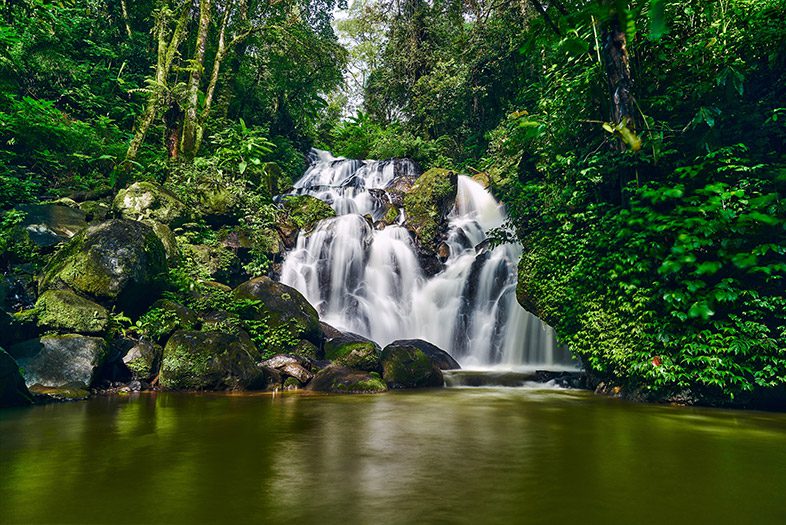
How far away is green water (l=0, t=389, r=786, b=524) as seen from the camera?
8.15ft

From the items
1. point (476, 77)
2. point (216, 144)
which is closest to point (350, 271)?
point (216, 144)

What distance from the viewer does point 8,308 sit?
7.93m

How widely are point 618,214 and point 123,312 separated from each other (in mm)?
9139

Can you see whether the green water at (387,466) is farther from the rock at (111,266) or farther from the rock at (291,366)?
the rock at (111,266)

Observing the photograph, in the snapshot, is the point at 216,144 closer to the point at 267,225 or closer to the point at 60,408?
the point at 267,225

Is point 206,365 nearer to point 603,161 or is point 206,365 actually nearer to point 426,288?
point 603,161

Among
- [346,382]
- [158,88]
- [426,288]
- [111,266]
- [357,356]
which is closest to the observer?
[346,382]

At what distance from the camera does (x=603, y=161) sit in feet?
25.2

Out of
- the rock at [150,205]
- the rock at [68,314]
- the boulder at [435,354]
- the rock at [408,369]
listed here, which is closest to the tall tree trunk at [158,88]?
the rock at [150,205]

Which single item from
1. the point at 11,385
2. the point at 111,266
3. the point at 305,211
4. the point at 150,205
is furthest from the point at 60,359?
the point at 305,211

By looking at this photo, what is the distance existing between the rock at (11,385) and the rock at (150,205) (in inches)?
247

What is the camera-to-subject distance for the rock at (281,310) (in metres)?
10.2

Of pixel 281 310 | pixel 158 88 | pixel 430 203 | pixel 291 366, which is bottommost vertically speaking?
pixel 291 366

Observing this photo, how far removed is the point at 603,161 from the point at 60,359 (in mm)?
9588
